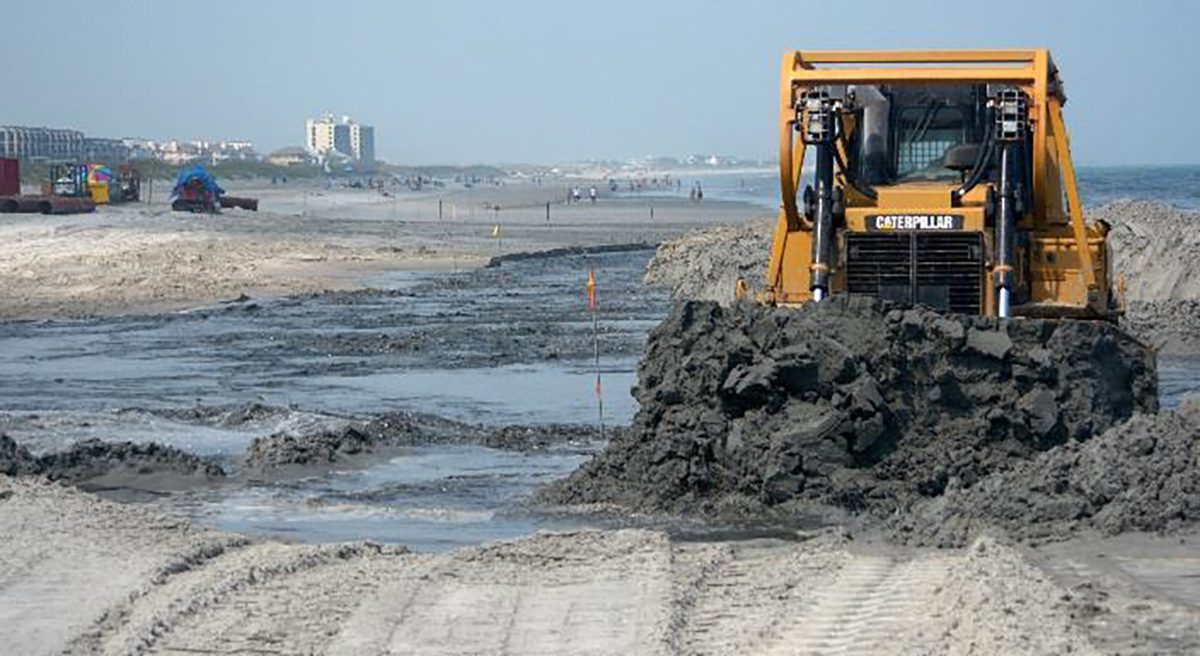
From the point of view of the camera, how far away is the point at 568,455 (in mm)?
16500

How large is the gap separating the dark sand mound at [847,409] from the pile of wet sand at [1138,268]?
36.5 feet

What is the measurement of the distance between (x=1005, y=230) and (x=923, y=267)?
2.26 feet

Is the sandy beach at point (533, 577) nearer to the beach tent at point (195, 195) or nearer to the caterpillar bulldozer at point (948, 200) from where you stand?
the caterpillar bulldozer at point (948, 200)

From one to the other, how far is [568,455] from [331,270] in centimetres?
2893

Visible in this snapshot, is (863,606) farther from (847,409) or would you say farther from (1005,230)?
(1005,230)

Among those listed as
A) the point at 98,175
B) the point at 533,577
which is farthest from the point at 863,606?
the point at 98,175

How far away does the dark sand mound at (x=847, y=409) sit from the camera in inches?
524

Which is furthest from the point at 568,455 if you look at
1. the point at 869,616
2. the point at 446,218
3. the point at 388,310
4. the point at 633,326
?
the point at 446,218

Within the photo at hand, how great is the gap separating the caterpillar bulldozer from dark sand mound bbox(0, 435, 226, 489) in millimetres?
4720

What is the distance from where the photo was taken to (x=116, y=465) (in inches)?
589

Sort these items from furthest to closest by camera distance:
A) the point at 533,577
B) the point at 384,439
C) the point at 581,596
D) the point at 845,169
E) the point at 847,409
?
the point at 384,439
the point at 845,169
the point at 847,409
the point at 533,577
the point at 581,596

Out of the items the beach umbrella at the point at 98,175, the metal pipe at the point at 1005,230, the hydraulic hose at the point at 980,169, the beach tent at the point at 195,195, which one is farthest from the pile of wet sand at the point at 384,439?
the beach umbrella at the point at 98,175

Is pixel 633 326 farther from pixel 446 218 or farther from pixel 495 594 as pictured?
pixel 446 218

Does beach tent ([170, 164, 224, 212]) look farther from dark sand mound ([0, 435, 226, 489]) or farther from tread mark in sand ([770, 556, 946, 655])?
tread mark in sand ([770, 556, 946, 655])
